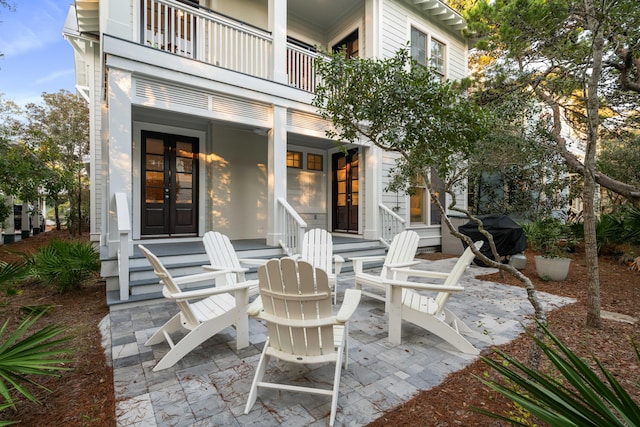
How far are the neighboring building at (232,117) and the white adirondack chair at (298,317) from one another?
2.99 m

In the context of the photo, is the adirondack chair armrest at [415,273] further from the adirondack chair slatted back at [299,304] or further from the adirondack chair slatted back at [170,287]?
the adirondack chair slatted back at [170,287]

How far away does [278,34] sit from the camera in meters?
5.82

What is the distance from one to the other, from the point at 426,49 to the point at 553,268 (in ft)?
21.6

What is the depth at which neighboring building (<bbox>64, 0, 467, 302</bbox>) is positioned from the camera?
4605mm

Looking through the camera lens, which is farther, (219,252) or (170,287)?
(219,252)

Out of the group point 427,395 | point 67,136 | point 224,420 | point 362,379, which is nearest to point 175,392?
point 224,420

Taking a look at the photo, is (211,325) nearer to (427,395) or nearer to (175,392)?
(175,392)

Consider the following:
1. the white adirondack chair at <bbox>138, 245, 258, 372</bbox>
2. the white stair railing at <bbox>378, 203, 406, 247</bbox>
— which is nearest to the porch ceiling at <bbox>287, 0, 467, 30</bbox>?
the white stair railing at <bbox>378, 203, 406, 247</bbox>

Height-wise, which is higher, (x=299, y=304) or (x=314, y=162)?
(x=314, y=162)

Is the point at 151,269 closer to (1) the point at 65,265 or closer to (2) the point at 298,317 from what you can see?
(1) the point at 65,265

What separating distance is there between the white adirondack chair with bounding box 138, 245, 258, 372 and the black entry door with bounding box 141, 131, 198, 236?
397cm

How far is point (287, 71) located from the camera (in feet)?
21.7

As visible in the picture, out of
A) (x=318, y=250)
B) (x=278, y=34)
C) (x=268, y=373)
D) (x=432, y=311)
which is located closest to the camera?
(x=268, y=373)

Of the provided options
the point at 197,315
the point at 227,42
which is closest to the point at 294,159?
the point at 227,42
